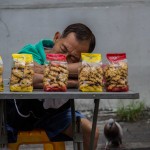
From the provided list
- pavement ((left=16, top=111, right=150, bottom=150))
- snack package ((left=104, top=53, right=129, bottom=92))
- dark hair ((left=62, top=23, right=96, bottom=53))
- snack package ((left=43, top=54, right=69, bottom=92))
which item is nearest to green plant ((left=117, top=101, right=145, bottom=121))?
pavement ((left=16, top=111, right=150, bottom=150))

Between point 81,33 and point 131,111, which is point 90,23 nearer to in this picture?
point 131,111

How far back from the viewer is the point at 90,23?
6.24m

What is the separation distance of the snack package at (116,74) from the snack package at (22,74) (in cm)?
42

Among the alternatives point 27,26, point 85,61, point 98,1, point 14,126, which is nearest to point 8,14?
point 27,26

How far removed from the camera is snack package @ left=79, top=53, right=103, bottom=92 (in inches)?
98.7

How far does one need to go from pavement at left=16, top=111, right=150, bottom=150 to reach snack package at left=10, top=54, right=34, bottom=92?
260cm

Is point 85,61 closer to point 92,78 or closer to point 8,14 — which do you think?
point 92,78

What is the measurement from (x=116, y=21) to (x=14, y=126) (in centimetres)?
356

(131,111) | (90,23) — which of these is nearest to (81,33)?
(90,23)

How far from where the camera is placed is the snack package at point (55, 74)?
2469 mm

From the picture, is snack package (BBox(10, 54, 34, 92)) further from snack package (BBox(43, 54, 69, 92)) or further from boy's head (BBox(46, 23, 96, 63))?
boy's head (BBox(46, 23, 96, 63))

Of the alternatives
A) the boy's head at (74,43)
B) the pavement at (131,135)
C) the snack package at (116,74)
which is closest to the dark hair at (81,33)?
the boy's head at (74,43)

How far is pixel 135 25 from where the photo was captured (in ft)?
20.9

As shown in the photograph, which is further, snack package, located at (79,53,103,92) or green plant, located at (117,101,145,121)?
green plant, located at (117,101,145,121)
